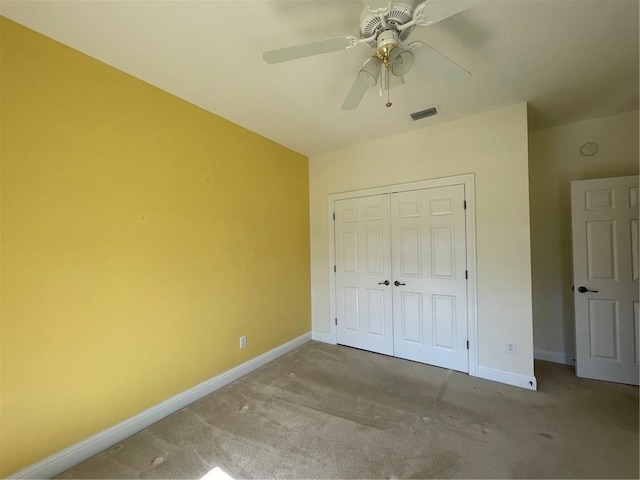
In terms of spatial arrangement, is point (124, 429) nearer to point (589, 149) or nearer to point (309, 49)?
point (309, 49)

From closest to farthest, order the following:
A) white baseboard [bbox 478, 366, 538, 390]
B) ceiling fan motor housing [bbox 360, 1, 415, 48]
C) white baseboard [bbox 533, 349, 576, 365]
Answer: ceiling fan motor housing [bbox 360, 1, 415, 48]
white baseboard [bbox 478, 366, 538, 390]
white baseboard [bbox 533, 349, 576, 365]

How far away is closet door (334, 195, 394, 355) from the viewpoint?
321 centimetres

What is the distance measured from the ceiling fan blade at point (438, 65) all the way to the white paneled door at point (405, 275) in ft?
4.96

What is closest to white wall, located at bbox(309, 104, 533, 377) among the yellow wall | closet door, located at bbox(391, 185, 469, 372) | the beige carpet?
closet door, located at bbox(391, 185, 469, 372)

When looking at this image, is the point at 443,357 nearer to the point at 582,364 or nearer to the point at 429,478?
the point at 582,364

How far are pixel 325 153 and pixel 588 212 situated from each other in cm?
293

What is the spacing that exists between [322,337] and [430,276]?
1.72 m

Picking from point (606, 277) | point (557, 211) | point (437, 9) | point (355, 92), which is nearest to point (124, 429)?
point (355, 92)

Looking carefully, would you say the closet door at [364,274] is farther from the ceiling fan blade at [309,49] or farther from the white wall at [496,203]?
the ceiling fan blade at [309,49]

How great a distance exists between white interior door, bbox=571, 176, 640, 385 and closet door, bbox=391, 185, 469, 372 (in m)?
1.10

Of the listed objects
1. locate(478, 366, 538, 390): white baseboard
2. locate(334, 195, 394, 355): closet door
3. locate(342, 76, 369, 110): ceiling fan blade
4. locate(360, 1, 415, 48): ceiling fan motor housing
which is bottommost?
locate(478, 366, 538, 390): white baseboard

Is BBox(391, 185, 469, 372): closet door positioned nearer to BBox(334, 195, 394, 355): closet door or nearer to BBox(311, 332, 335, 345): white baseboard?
BBox(334, 195, 394, 355): closet door

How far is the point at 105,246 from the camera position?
181cm

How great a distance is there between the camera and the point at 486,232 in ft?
8.51
